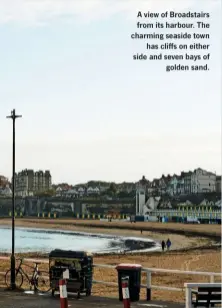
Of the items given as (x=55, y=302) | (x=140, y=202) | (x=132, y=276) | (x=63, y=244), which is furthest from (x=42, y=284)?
(x=140, y=202)

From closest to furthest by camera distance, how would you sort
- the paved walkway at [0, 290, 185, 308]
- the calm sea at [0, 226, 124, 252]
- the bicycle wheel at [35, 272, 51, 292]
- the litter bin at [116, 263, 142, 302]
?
the paved walkway at [0, 290, 185, 308]
the litter bin at [116, 263, 142, 302]
the bicycle wheel at [35, 272, 51, 292]
the calm sea at [0, 226, 124, 252]

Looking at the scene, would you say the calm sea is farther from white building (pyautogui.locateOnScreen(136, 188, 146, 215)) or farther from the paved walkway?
white building (pyautogui.locateOnScreen(136, 188, 146, 215))

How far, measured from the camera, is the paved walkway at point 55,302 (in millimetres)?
13342

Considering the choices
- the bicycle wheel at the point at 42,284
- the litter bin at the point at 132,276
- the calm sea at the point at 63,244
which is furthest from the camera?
the calm sea at the point at 63,244

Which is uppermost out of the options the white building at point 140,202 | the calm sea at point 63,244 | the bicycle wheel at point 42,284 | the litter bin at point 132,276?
the white building at point 140,202

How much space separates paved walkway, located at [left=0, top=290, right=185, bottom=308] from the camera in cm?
1334

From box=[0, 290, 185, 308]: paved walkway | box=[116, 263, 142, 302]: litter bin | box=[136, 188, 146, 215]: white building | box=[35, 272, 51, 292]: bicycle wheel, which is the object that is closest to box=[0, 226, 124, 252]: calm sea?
box=[35, 272, 51, 292]: bicycle wheel

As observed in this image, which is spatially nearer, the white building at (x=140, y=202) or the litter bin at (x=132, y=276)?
the litter bin at (x=132, y=276)

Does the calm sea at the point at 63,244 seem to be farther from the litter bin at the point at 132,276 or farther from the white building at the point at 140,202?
the white building at the point at 140,202

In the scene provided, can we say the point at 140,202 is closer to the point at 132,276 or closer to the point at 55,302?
the point at 132,276

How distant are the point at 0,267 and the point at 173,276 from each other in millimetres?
9958

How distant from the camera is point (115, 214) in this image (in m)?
173

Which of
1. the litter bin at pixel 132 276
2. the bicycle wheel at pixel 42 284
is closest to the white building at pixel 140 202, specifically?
the bicycle wheel at pixel 42 284

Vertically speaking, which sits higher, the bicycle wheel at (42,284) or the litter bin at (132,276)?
the litter bin at (132,276)
